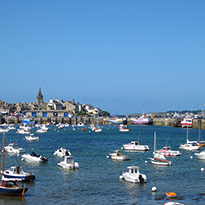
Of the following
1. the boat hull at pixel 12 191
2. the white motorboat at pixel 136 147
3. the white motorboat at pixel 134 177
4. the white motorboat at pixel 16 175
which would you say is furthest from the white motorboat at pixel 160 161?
the boat hull at pixel 12 191

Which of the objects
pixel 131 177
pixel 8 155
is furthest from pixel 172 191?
pixel 8 155

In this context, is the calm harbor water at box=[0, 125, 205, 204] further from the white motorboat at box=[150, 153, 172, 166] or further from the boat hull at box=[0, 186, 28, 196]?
the white motorboat at box=[150, 153, 172, 166]

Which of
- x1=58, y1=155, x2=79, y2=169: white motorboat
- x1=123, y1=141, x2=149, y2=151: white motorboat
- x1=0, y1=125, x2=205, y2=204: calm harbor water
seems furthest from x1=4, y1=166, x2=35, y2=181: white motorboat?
x1=123, y1=141, x2=149, y2=151: white motorboat

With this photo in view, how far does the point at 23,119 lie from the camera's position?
183m

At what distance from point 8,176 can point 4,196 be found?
15.5 ft

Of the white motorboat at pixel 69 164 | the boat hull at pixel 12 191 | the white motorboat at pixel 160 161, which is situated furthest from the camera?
the white motorboat at pixel 160 161

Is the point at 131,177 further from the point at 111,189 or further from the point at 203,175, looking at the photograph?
the point at 203,175

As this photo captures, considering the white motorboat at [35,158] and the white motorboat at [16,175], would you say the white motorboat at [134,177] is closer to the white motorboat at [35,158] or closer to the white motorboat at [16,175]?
the white motorboat at [16,175]

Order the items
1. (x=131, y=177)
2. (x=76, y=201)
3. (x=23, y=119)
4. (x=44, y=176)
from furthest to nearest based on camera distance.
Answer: (x=23, y=119), (x=44, y=176), (x=131, y=177), (x=76, y=201)

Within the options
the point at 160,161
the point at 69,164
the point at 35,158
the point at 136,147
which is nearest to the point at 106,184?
the point at 69,164

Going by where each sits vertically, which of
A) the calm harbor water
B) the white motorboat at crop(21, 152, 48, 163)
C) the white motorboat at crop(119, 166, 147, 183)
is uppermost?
the white motorboat at crop(21, 152, 48, 163)

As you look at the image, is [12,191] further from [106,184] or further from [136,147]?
[136,147]

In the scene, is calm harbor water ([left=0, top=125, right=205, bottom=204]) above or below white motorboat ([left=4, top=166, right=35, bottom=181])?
below

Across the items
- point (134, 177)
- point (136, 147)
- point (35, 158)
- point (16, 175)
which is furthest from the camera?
point (136, 147)
